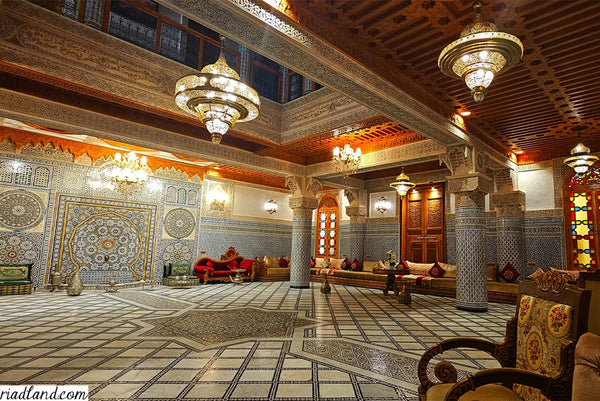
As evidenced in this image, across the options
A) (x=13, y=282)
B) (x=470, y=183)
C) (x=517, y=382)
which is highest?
(x=470, y=183)

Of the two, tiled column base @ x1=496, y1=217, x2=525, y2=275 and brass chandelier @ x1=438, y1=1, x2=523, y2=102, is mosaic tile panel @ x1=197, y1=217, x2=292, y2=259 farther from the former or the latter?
brass chandelier @ x1=438, y1=1, x2=523, y2=102

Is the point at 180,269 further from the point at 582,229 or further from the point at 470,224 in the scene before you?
the point at 582,229

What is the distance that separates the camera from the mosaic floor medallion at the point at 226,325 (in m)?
4.30

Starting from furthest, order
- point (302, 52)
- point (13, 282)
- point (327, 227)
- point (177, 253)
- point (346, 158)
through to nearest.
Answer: point (327, 227) → point (177, 253) → point (13, 282) → point (346, 158) → point (302, 52)

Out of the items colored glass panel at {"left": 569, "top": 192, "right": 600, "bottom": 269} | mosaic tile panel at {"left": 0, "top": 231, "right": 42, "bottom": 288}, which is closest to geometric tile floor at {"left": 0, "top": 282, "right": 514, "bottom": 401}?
mosaic tile panel at {"left": 0, "top": 231, "right": 42, "bottom": 288}

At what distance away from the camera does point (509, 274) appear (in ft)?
27.2

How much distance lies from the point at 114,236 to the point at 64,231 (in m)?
1.18

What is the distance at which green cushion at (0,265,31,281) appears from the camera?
24.6 feet

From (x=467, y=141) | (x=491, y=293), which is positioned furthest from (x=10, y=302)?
(x=491, y=293)

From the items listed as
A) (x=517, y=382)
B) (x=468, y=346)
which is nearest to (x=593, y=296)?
(x=468, y=346)

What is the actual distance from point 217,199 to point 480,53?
9.76 meters

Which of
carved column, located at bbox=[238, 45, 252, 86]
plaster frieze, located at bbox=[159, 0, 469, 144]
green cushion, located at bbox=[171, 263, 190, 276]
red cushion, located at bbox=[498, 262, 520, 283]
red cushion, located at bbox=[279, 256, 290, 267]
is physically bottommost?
green cushion, located at bbox=[171, 263, 190, 276]

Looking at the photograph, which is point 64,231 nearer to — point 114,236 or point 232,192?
point 114,236

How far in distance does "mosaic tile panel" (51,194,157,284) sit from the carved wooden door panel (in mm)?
8074
